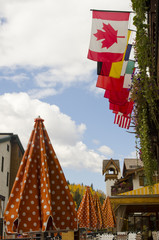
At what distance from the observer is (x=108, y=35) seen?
9109 millimetres

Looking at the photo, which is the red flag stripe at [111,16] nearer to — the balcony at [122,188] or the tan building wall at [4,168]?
the tan building wall at [4,168]

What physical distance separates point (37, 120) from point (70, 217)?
1.88 meters

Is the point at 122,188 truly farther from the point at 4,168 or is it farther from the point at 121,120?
the point at 121,120

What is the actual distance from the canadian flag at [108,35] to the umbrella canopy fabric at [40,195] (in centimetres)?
431

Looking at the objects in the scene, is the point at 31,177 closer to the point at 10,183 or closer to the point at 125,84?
the point at 125,84

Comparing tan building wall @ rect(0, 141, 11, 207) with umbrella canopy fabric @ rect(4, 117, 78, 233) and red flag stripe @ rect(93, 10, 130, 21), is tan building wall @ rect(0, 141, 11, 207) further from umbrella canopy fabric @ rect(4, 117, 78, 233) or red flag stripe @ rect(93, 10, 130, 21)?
umbrella canopy fabric @ rect(4, 117, 78, 233)

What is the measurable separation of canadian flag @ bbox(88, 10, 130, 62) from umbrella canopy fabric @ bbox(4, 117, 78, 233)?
14.1ft

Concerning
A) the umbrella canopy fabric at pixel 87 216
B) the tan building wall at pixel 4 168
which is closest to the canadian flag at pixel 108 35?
the umbrella canopy fabric at pixel 87 216

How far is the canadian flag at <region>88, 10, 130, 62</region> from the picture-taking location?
9062 mm

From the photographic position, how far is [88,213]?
13.3 meters

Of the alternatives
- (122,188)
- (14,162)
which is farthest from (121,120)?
(122,188)

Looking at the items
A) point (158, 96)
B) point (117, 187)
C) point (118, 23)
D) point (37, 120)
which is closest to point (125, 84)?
point (118, 23)

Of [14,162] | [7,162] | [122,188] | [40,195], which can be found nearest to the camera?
[40,195]

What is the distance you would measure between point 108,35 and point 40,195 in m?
5.87
